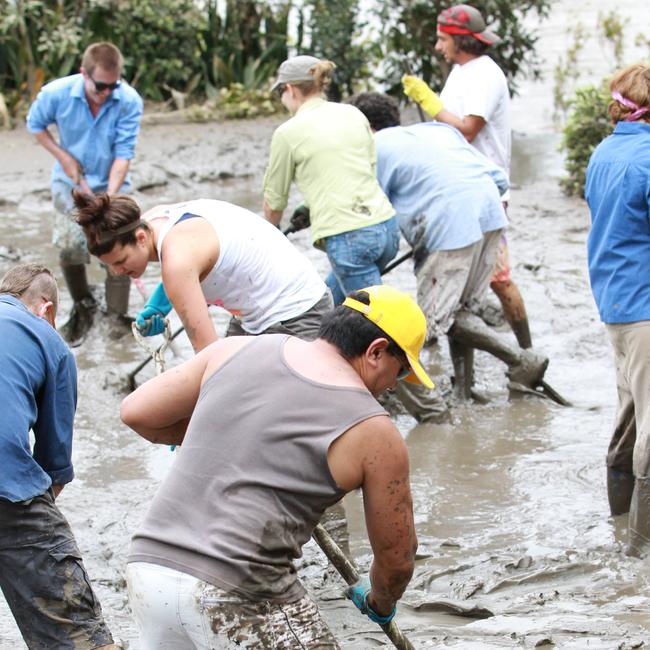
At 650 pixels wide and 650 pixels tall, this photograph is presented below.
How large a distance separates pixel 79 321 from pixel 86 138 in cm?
121

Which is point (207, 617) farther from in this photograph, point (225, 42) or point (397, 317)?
point (225, 42)

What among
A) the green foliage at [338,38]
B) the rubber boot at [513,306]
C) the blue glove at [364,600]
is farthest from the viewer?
the green foliage at [338,38]

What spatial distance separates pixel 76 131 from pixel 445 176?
2.66m

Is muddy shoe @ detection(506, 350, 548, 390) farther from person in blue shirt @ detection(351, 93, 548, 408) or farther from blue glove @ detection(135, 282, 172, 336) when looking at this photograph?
blue glove @ detection(135, 282, 172, 336)

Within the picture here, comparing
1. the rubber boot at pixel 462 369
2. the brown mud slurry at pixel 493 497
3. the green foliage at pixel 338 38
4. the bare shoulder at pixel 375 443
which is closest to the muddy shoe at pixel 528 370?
the brown mud slurry at pixel 493 497

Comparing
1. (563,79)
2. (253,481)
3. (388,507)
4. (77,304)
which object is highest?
(253,481)

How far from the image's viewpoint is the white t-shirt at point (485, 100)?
6871mm

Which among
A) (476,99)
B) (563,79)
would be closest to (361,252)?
(476,99)

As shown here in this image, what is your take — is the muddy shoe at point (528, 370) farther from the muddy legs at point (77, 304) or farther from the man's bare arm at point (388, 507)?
the man's bare arm at point (388, 507)

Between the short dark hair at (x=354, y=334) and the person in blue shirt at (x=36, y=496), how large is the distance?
3.97ft

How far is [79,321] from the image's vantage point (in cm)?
803

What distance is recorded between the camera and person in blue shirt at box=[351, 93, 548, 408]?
6391 millimetres

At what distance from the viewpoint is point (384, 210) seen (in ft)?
20.2

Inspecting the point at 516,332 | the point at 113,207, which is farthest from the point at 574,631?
the point at 516,332
